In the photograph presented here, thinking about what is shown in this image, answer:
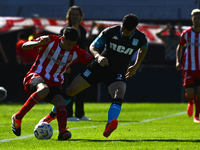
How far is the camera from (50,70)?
22.0 ft

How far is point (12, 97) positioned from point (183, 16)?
24.0 ft

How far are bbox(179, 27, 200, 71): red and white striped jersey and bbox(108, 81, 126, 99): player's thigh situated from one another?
129 inches

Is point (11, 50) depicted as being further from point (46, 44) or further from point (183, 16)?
point (46, 44)

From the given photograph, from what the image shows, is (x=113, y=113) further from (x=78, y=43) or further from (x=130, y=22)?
(x=78, y=43)

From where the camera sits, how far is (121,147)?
526cm

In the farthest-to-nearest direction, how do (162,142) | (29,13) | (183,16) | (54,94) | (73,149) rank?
(29,13)
(183,16)
(54,94)
(162,142)
(73,149)

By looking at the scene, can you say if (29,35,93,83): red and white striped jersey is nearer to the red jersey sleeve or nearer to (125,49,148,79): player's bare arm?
the red jersey sleeve

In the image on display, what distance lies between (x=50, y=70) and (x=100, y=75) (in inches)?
27.8

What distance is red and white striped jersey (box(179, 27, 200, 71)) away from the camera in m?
9.34

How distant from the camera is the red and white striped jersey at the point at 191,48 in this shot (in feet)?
30.6

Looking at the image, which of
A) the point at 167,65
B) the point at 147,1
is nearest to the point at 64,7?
the point at 147,1

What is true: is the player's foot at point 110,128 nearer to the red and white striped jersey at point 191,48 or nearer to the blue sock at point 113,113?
the blue sock at point 113,113

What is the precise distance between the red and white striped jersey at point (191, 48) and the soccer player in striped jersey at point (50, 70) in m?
3.13

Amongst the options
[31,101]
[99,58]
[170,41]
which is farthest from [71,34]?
[170,41]
